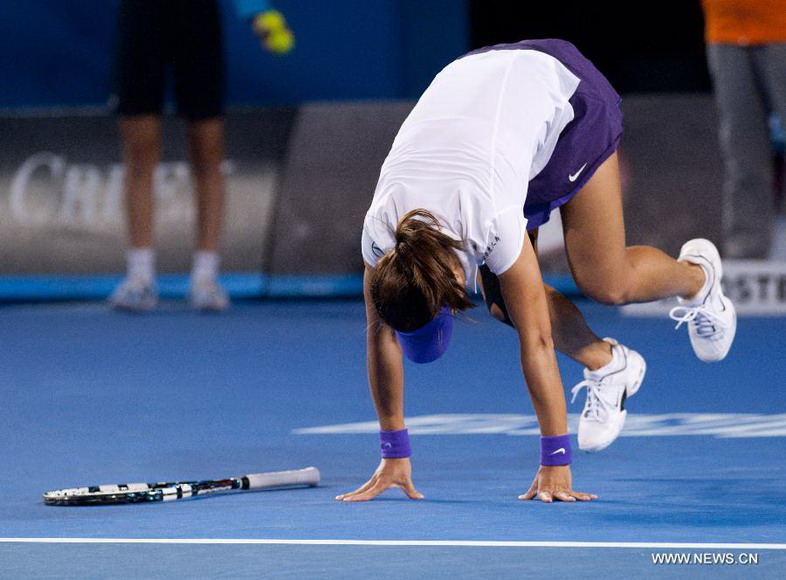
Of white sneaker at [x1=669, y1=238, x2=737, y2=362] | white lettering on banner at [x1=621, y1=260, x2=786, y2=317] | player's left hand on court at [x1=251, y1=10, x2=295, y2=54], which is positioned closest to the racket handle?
white sneaker at [x1=669, y1=238, x2=737, y2=362]

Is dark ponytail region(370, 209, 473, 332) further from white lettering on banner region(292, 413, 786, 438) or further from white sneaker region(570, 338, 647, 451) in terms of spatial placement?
white lettering on banner region(292, 413, 786, 438)

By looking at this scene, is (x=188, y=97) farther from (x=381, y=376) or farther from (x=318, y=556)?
(x=318, y=556)

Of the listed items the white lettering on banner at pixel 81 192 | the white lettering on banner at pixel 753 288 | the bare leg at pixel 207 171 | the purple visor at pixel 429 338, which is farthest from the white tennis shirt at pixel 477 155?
the white lettering on banner at pixel 81 192

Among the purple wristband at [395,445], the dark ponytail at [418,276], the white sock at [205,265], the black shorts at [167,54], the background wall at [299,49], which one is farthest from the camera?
the background wall at [299,49]

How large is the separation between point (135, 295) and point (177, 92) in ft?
3.67

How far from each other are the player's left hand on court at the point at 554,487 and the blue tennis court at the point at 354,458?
0.06m

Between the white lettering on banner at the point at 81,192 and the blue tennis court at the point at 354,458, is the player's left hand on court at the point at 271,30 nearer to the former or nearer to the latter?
the white lettering on banner at the point at 81,192

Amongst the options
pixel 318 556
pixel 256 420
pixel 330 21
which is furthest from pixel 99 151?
pixel 318 556

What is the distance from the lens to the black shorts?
9547mm

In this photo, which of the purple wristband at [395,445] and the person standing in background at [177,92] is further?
the person standing in background at [177,92]

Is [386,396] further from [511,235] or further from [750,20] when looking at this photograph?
[750,20]

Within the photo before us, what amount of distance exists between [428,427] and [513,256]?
1.60 metres

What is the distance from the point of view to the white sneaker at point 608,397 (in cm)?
516

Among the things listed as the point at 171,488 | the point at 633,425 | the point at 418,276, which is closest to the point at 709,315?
the point at 633,425
